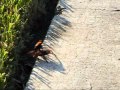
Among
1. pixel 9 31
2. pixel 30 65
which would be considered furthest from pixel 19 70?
pixel 9 31

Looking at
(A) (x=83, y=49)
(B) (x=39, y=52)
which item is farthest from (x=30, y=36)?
(A) (x=83, y=49)

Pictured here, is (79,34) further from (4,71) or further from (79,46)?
(4,71)

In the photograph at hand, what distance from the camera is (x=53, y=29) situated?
4707 mm

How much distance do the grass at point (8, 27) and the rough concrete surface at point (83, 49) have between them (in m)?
0.38

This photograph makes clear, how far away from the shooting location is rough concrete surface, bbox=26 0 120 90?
12.9 feet

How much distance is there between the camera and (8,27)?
4066 millimetres

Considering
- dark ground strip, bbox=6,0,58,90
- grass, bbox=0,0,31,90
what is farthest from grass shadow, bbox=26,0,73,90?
grass, bbox=0,0,31,90

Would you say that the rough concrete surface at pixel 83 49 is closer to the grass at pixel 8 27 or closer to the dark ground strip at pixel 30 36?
the dark ground strip at pixel 30 36

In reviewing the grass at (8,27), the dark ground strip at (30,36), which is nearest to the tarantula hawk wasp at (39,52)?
the dark ground strip at (30,36)

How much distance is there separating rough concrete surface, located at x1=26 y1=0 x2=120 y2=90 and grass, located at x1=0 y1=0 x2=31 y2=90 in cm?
38

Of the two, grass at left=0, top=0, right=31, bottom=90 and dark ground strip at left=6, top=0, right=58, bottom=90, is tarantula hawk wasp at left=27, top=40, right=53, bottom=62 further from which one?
grass at left=0, top=0, right=31, bottom=90

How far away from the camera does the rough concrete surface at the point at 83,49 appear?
393 cm

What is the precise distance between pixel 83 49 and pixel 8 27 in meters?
0.89

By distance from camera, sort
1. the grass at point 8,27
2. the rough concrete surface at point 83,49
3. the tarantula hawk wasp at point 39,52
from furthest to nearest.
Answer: the tarantula hawk wasp at point 39,52 → the rough concrete surface at point 83,49 → the grass at point 8,27
